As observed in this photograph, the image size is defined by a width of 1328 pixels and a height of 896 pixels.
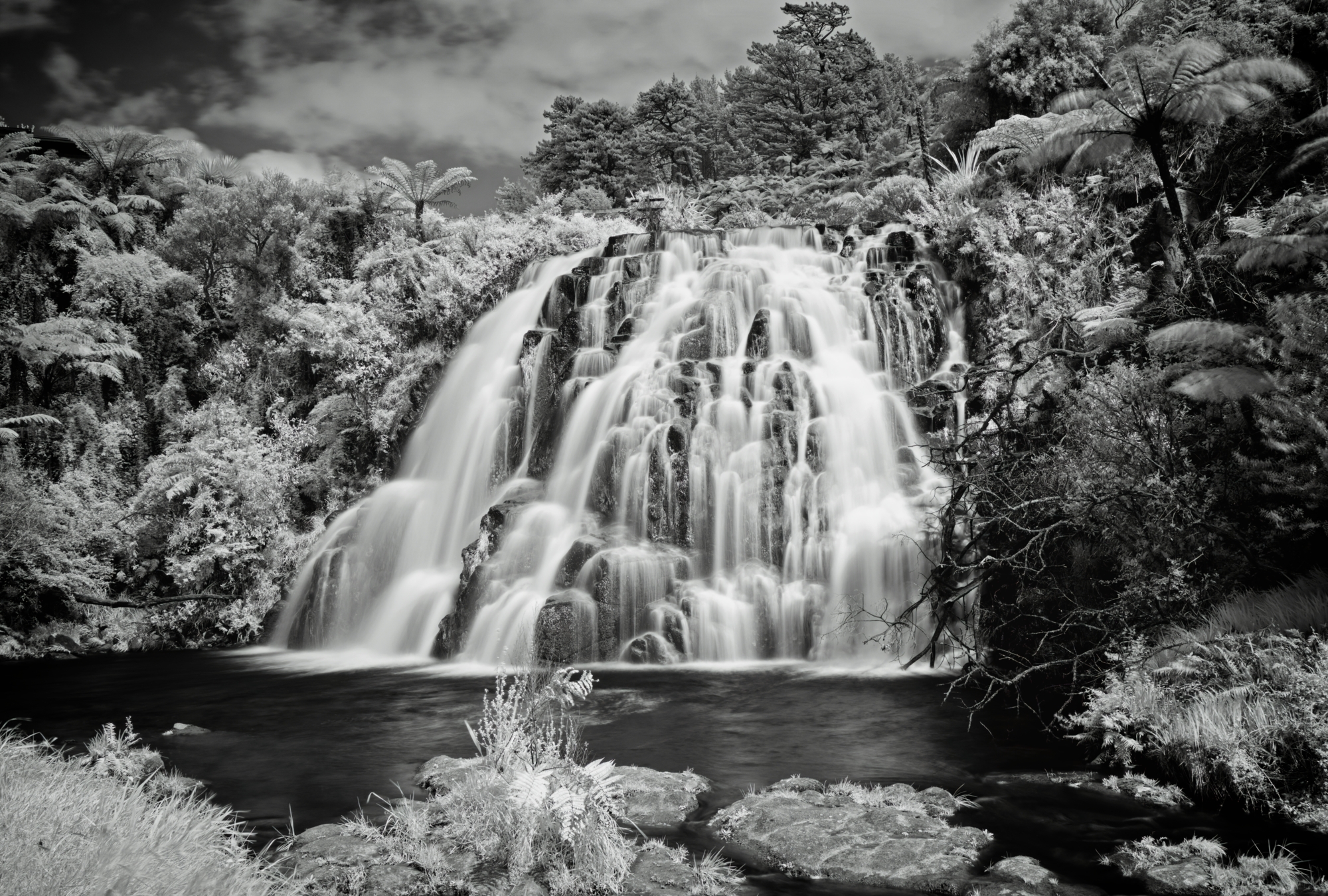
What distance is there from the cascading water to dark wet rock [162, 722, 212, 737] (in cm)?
392

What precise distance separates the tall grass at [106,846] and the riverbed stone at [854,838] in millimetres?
3063

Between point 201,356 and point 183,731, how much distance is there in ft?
66.1

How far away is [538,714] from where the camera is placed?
668 cm

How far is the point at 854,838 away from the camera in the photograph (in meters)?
5.78

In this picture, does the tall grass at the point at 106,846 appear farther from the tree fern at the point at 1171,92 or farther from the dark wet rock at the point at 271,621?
the dark wet rock at the point at 271,621

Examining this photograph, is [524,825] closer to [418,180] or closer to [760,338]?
[760,338]

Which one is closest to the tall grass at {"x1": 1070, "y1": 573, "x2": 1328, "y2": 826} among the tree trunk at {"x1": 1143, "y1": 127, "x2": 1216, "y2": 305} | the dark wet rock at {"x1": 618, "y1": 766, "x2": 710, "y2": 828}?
the dark wet rock at {"x1": 618, "y1": 766, "x2": 710, "y2": 828}

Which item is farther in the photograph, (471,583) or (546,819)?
(471,583)

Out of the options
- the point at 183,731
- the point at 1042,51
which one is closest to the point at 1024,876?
the point at 183,731

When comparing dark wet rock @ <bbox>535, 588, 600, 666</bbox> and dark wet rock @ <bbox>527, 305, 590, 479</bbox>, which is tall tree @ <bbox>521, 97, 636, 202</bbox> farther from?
dark wet rock @ <bbox>535, 588, 600, 666</bbox>

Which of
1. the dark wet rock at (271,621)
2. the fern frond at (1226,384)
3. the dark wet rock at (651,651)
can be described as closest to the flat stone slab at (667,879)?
the fern frond at (1226,384)

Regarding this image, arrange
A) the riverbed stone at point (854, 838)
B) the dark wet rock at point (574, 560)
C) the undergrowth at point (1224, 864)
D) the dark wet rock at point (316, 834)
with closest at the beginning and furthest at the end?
the undergrowth at point (1224, 864) → the riverbed stone at point (854, 838) → the dark wet rock at point (316, 834) → the dark wet rock at point (574, 560)

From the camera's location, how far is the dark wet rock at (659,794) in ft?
21.1

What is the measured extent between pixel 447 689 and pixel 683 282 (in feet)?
37.2
